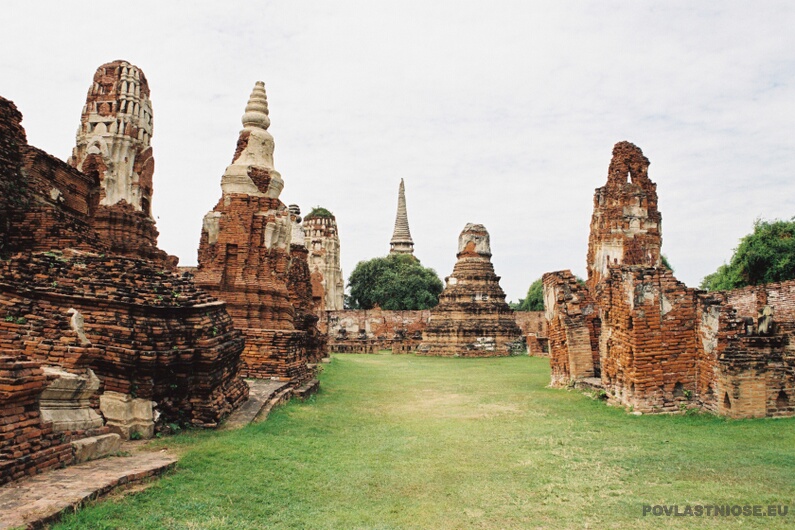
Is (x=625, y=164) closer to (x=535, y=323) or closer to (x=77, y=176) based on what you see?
(x=77, y=176)

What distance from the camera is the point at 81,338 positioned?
5867 millimetres

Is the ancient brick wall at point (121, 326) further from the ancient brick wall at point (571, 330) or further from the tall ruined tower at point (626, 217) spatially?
the tall ruined tower at point (626, 217)

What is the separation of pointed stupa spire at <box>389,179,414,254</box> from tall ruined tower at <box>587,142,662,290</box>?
50.0 meters

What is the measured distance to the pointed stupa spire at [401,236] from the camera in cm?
6744

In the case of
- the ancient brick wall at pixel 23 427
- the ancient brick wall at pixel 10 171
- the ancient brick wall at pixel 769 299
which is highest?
the ancient brick wall at pixel 10 171

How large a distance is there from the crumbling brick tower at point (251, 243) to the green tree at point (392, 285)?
3419cm

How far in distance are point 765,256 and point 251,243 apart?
76.5 feet

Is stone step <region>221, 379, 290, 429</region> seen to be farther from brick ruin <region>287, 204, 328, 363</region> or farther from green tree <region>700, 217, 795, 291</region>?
green tree <region>700, 217, 795, 291</region>

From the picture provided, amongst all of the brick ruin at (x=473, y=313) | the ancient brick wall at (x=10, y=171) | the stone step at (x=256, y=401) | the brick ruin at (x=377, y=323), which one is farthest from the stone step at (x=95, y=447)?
the brick ruin at (x=377, y=323)

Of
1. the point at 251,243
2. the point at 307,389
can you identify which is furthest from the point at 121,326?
the point at 251,243

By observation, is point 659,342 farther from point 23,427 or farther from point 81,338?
point 23,427

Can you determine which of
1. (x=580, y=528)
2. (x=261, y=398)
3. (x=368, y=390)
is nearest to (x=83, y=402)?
(x=261, y=398)

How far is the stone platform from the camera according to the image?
11.3 feet

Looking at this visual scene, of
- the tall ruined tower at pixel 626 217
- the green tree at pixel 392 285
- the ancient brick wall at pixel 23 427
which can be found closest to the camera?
the ancient brick wall at pixel 23 427
